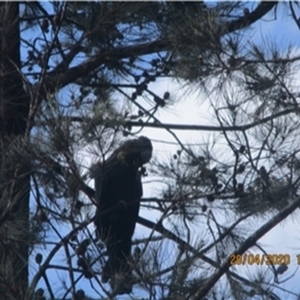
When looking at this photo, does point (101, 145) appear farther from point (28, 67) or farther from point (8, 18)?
point (28, 67)

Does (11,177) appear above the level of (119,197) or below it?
below

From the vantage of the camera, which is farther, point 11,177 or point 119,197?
point 119,197

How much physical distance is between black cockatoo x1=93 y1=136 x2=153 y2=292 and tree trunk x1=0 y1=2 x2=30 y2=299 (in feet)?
0.74

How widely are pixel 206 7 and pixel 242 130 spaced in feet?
2.31

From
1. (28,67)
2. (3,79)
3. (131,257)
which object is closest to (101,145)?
(131,257)

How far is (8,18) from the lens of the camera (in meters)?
3.48

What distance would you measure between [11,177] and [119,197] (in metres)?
0.86

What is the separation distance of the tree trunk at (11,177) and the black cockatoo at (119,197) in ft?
0.74

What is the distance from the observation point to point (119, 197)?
378 centimetres
